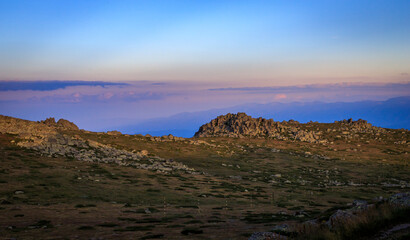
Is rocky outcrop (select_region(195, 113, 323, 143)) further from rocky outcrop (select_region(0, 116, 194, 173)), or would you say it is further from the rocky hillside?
rocky outcrop (select_region(0, 116, 194, 173))

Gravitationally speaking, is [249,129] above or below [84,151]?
below

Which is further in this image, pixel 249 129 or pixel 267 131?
pixel 267 131

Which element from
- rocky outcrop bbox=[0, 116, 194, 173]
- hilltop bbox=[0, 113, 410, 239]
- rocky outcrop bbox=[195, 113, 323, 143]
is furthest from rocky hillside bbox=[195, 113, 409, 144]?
rocky outcrop bbox=[0, 116, 194, 173]

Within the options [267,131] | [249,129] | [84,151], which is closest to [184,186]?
[84,151]

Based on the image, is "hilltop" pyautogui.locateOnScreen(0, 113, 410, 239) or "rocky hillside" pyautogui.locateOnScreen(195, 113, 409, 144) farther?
"rocky hillside" pyautogui.locateOnScreen(195, 113, 409, 144)

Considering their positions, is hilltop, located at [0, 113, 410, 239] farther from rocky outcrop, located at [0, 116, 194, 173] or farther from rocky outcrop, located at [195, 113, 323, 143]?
rocky outcrop, located at [195, 113, 323, 143]

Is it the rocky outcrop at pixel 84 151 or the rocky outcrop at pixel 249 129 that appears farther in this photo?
the rocky outcrop at pixel 249 129

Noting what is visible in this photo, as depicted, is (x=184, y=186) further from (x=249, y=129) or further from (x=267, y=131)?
(x=267, y=131)

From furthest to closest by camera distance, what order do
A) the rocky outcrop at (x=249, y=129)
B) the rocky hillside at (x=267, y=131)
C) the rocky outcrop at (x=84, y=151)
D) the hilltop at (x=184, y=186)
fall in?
the rocky hillside at (x=267, y=131) < the rocky outcrop at (x=249, y=129) < the rocky outcrop at (x=84, y=151) < the hilltop at (x=184, y=186)

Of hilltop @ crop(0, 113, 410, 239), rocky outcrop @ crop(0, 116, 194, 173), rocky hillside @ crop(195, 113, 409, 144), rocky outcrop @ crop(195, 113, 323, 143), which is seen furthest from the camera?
rocky hillside @ crop(195, 113, 409, 144)

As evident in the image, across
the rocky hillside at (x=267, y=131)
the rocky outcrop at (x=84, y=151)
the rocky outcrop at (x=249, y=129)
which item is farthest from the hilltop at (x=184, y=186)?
the rocky hillside at (x=267, y=131)

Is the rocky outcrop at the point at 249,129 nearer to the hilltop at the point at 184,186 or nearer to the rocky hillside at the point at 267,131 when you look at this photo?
the rocky hillside at the point at 267,131

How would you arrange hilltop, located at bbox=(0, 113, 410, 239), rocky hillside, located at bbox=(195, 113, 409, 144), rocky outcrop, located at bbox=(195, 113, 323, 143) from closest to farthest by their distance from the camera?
hilltop, located at bbox=(0, 113, 410, 239), rocky outcrop, located at bbox=(195, 113, 323, 143), rocky hillside, located at bbox=(195, 113, 409, 144)

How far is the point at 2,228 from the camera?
79.0 ft
